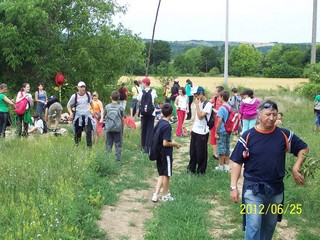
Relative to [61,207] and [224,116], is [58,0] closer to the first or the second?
[224,116]

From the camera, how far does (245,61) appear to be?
9188cm

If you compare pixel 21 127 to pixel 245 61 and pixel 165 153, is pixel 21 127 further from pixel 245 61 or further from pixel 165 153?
pixel 245 61

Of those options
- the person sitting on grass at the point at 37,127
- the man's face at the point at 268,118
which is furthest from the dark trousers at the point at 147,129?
the man's face at the point at 268,118

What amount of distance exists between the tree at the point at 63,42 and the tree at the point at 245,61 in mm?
65189

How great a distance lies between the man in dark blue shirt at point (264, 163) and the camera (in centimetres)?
464

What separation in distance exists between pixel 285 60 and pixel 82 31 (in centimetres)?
6764

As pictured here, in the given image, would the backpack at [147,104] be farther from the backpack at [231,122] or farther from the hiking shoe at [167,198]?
the hiking shoe at [167,198]

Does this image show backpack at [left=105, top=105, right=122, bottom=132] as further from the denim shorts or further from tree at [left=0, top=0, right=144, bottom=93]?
tree at [left=0, top=0, right=144, bottom=93]

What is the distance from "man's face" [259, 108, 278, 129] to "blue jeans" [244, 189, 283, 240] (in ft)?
2.20

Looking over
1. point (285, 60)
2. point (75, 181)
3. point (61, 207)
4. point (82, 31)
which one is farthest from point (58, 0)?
point (285, 60)

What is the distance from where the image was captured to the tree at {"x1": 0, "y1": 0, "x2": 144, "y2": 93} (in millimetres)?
18938

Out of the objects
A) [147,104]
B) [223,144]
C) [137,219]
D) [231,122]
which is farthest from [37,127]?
[137,219]

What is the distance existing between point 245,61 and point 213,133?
83288mm

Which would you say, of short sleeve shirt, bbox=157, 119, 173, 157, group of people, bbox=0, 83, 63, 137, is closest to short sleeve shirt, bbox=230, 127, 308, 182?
short sleeve shirt, bbox=157, 119, 173, 157
